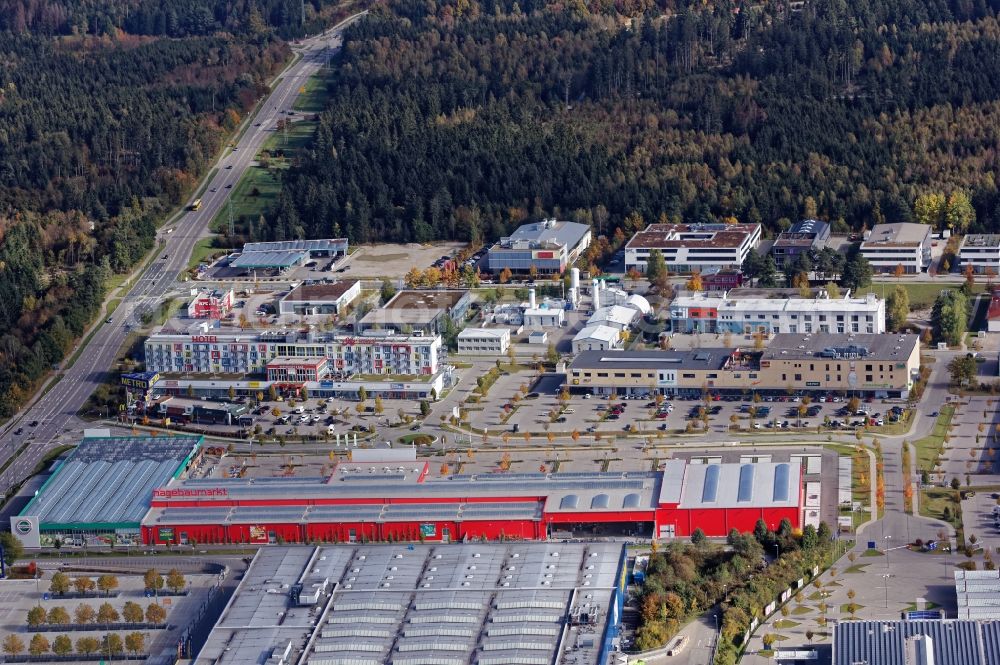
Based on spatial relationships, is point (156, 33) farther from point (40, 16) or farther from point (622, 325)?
point (622, 325)

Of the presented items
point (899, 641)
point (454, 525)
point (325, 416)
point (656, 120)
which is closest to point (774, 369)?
point (325, 416)

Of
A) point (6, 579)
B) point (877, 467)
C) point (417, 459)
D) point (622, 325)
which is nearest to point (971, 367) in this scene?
point (877, 467)

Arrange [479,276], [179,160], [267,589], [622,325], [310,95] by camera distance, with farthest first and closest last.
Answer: [310,95] → [179,160] → [479,276] → [622,325] → [267,589]

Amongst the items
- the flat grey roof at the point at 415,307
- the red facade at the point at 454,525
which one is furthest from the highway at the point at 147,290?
the flat grey roof at the point at 415,307

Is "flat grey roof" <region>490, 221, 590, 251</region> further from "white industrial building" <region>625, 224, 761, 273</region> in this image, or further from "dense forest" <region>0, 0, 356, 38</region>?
"dense forest" <region>0, 0, 356, 38</region>

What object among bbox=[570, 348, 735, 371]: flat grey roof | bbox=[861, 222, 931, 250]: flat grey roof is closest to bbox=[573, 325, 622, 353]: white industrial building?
bbox=[570, 348, 735, 371]: flat grey roof

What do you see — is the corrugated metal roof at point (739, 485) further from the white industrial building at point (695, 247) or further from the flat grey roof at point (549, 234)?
the flat grey roof at point (549, 234)
